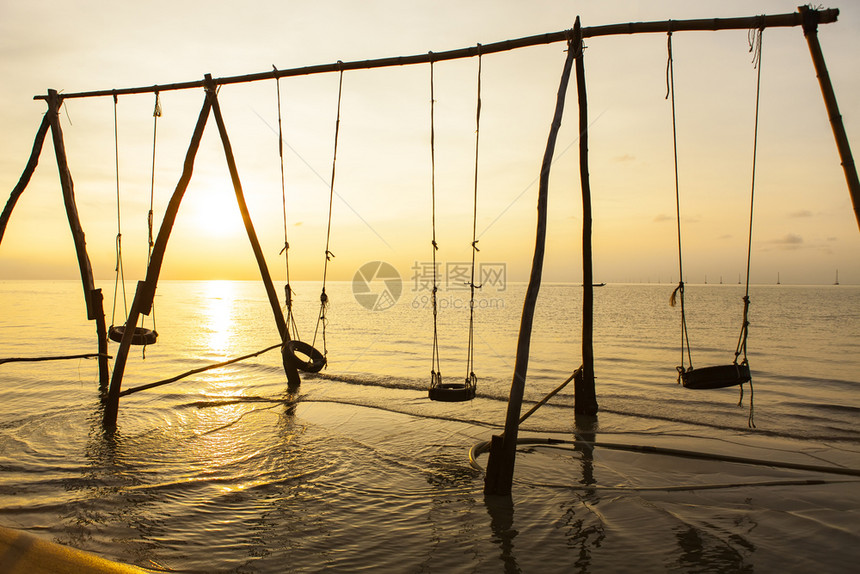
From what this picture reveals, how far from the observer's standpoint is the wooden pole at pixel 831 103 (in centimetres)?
461

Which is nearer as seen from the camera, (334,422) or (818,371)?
(334,422)

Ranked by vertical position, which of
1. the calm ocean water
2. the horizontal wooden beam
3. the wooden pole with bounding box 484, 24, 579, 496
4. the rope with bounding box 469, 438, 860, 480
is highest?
the horizontal wooden beam

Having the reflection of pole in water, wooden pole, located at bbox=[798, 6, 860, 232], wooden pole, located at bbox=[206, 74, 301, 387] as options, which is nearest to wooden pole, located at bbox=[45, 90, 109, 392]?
wooden pole, located at bbox=[206, 74, 301, 387]

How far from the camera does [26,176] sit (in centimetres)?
897

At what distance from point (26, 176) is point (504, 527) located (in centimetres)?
972

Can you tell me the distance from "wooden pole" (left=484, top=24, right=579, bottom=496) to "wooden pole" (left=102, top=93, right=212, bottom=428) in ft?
17.7

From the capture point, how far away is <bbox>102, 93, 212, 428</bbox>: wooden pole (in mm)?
7375

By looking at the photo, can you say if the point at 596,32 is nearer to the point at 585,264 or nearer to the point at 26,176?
the point at 585,264

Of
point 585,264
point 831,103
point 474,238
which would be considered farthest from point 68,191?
point 831,103

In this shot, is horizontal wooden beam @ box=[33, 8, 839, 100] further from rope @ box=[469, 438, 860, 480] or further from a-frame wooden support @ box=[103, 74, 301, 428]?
rope @ box=[469, 438, 860, 480]

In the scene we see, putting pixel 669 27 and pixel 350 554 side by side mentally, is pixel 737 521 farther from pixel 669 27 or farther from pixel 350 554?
pixel 669 27

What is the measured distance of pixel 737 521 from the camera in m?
4.89

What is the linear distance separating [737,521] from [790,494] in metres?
1.31

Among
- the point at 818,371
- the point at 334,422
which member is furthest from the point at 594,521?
the point at 818,371
